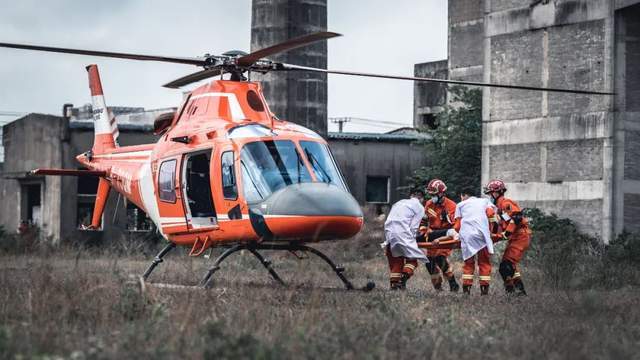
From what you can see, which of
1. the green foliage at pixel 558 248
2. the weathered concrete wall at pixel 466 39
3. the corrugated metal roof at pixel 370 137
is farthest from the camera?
the weathered concrete wall at pixel 466 39

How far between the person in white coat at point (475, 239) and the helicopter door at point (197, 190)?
3.79 metres

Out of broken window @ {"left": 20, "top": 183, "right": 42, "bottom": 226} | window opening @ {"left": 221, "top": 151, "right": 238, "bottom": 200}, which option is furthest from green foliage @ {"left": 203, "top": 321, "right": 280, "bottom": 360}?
broken window @ {"left": 20, "top": 183, "right": 42, "bottom": 226}

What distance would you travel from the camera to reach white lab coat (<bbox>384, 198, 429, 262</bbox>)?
17422 mm

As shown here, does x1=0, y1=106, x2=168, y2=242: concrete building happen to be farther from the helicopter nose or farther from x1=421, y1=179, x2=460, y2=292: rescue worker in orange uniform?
the helicopter nose

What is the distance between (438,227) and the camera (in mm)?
18359

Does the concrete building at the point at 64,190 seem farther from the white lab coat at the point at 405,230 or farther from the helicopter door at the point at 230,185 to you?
the helicopter door at the point at 230,185

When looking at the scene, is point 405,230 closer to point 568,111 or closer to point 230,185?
point 230,185

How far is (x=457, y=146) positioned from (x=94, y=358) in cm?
2811

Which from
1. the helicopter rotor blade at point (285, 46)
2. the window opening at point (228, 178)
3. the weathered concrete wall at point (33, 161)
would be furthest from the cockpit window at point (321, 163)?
the weathered concrete wall at point (33, 161)

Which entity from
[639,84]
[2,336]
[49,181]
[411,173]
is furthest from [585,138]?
[2,336]

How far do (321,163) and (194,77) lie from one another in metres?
3.39

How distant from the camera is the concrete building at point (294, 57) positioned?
3297 cm

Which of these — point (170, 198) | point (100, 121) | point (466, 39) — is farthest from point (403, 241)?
point (466, 39)

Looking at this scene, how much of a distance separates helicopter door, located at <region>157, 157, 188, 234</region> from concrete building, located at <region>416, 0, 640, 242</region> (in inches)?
537
